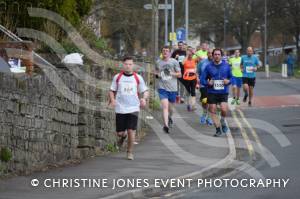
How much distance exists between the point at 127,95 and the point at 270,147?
10.7 ft

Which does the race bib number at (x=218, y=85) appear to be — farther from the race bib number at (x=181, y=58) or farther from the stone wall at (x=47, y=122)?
the race bib number at (x=181, y=58)

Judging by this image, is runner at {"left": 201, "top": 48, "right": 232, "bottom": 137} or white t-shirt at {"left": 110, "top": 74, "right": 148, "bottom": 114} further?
runner at {"left": 201, "top": 48, "right": 232, "bottom": 137}

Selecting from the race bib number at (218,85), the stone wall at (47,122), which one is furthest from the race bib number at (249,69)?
the stone wall at (47,122)

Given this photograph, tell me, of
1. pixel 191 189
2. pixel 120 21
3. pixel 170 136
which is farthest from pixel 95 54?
→ pixel 120 21

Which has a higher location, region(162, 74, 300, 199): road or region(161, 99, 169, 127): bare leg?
region(161, 99, 169, 127): bare leg

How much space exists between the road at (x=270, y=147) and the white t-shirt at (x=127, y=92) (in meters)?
2.08

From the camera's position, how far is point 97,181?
1139cm

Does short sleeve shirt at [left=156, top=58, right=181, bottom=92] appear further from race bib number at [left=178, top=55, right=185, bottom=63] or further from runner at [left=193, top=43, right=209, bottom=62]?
runner at [left=193, top=43, right=209, bottom=62]

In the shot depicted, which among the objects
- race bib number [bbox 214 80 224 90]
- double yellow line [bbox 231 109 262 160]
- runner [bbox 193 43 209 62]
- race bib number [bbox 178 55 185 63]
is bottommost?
double yellow line [bbox 231 109 262 160]

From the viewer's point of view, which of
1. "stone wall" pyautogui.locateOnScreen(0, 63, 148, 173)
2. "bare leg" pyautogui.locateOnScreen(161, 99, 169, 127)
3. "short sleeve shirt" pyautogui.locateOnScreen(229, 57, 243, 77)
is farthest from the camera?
"short sleeve shirt" pyautogui.locateOnScreen(229, 57, 243, 77)

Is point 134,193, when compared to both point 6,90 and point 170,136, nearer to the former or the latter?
point 6,90

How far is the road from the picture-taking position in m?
10.6

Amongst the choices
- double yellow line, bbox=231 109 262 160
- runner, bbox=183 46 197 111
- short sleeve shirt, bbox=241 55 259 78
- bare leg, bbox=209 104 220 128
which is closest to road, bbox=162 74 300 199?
double yellow line, bbox=231 109 262 160

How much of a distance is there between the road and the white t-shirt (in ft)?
6.83
